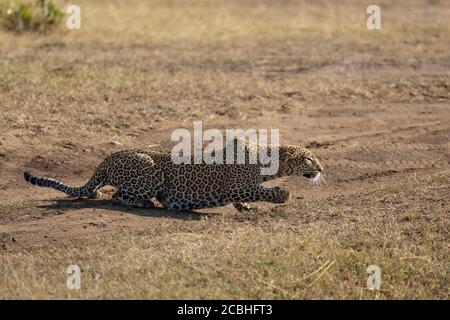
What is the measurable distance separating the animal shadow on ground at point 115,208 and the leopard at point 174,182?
72 mm

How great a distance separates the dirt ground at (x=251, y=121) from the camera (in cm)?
841

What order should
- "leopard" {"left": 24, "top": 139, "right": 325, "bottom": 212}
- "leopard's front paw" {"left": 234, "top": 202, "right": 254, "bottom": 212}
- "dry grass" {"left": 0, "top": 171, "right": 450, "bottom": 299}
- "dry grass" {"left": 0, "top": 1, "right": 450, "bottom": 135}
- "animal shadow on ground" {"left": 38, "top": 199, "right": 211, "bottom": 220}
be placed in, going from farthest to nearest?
1. "dry grass" {"left": 0, "top": 1, "right": 450, "bottom": 135}
2. "leopard's front paw" {"left": 234, "top": 202, "right": 254, "bottom": 212}
3. "leopard" {"left": 24, "top": 139, "right": 325, "bottom": 212}
4. "animal shadow on ground" {"left": 38, "top": 199, "right": 211, "bottom": 220}
5. "dry grass" {"left": 0, "top": 171, "right": 450, "bottom": 299}

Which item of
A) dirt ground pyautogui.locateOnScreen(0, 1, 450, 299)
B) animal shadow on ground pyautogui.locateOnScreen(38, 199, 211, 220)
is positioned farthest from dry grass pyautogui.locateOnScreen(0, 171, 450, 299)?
animal shadow on ground pyautogui.locateOnScreen(38, 199, 211, 220)

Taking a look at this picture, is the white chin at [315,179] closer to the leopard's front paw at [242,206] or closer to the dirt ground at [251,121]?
the dirt ground at [251,121]

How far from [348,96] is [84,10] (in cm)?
799

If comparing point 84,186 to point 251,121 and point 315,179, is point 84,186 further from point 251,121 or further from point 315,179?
point 251,121

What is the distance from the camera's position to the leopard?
9.55 m

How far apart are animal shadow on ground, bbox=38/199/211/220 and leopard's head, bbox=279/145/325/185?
92 cm

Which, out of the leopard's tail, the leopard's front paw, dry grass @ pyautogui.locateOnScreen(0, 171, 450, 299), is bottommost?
the leopard's front paw

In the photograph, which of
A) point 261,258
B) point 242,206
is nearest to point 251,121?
point 242,206

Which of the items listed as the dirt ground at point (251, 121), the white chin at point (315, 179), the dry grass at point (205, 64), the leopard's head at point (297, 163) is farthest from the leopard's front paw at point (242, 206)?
the dry grass at point (205, 64)

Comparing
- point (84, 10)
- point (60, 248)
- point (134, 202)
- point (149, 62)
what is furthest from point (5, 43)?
point (60, 248)

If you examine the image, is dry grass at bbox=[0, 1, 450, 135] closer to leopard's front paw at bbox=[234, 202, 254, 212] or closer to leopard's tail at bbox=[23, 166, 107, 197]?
leopard's tail at bbox=[23, 166, 107, 197]

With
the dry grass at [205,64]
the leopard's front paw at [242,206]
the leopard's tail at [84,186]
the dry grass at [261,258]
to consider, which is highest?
the dry grass at [205,64]
